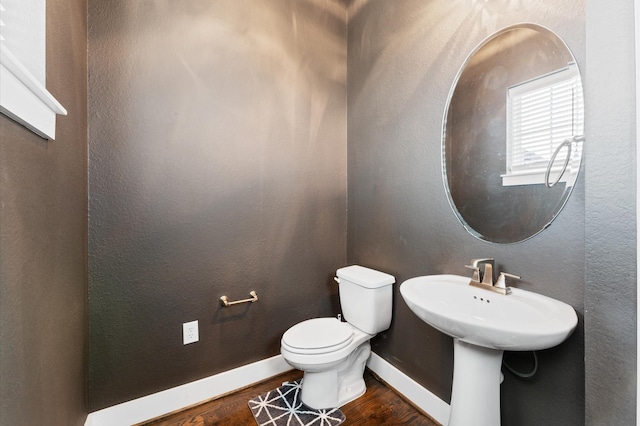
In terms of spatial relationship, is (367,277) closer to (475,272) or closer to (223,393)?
(475,272)

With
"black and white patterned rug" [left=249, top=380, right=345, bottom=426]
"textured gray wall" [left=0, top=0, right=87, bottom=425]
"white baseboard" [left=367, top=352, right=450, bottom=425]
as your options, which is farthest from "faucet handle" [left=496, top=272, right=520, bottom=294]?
"textured gray wall" [left=0, top=0, right=87, bottom=425]

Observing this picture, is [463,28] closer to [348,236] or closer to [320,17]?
[320,17]

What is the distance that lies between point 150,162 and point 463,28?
1.72 meters

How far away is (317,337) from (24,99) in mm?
1487

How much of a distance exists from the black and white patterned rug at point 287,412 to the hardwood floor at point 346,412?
4 cm

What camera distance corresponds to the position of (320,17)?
197cm

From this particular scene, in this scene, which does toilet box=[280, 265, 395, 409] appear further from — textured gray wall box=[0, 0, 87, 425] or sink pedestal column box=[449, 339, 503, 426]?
textured gray wall box=[0, 0, 87, 425]

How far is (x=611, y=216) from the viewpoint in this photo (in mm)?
741

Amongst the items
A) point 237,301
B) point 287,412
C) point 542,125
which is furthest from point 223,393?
point 542,125

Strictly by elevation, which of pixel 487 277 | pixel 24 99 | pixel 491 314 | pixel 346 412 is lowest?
pixel 346 412

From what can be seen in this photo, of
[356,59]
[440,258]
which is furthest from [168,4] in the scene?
[440,258]

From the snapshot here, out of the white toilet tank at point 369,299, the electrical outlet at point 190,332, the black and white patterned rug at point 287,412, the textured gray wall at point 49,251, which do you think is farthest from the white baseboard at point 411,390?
the textured gray wall at point 49,251

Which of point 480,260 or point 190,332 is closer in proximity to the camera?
point 480,260

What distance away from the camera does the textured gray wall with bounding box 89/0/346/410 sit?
1.39m
